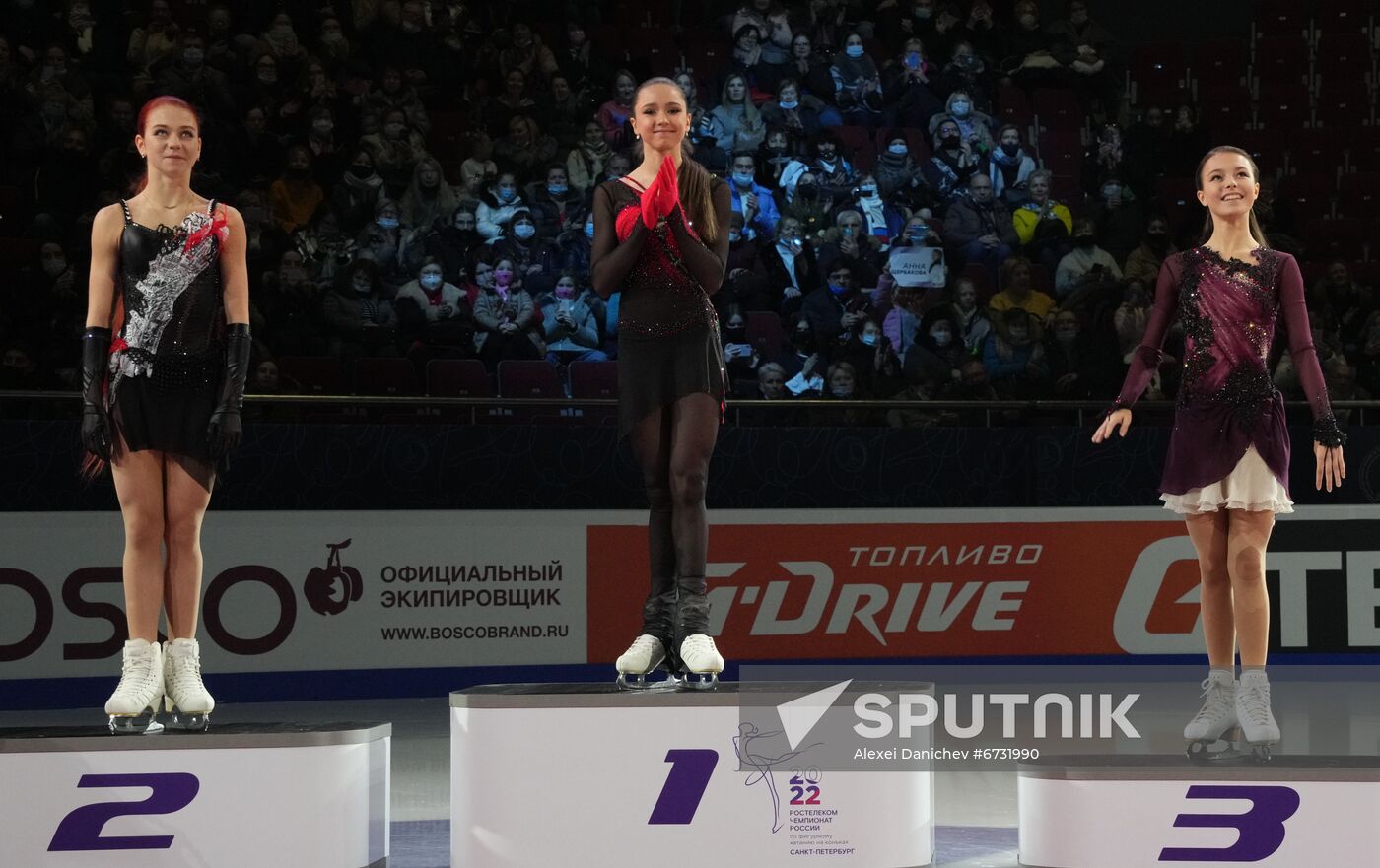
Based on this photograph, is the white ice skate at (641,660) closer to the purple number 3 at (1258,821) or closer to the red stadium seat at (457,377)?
the purple number 3 at (1258,821)

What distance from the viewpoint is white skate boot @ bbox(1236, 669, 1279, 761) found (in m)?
4.21

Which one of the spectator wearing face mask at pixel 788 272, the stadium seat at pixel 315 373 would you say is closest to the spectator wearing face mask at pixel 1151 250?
the spectator wearing face mask at pixel 788 272

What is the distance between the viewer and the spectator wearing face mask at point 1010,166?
35.9 feet

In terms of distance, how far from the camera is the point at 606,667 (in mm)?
8430

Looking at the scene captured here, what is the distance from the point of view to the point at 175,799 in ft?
13.2

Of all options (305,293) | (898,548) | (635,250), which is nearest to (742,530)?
(898,548)

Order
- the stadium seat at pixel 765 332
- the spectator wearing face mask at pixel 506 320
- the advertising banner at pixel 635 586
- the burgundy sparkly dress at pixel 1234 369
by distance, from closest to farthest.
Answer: the burgundy sparkly dress at pixel 1234 369
the advertising banner at pixel 635 586
the spectator wearing face mask at pixel 506 320
the stadium seat at pixel 765 332

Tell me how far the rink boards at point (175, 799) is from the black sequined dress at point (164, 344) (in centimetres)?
84

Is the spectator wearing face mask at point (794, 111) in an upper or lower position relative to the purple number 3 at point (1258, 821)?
upper

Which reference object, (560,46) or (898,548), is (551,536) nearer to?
(898,548)

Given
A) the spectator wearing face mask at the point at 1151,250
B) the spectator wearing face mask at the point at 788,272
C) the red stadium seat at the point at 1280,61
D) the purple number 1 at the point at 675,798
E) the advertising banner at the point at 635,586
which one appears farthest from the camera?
the red stadium seat at the point at 1280,61

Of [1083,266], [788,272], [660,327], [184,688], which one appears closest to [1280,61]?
[1083,266]

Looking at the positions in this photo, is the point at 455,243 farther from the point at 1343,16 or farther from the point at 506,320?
the point at 1343,16

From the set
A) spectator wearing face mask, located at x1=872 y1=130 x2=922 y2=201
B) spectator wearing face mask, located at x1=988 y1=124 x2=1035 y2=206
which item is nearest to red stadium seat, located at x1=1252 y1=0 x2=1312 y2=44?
spectator wearing face mask, located at x1=988 y1=124 x2=1035 y2=206
